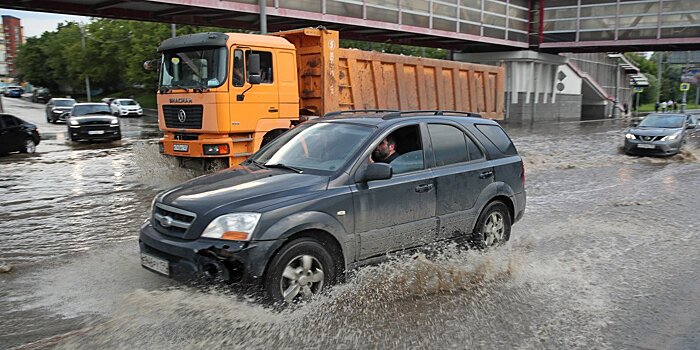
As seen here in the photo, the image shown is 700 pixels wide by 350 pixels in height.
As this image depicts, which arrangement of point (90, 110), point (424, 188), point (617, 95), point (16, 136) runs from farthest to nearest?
point (617, 95)
point (90, 110)
point (16, 136)
point (424, 188)

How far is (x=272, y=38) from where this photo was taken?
11.0 metres

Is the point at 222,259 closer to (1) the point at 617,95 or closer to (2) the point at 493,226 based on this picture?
(2) the point at 493,226

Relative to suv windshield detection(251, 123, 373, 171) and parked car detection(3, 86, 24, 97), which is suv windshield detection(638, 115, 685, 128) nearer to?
suv windshield detection(251, 123, 373, 171)

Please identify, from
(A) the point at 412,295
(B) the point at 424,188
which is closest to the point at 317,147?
(B) the point at 424,188

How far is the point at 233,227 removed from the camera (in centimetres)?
427

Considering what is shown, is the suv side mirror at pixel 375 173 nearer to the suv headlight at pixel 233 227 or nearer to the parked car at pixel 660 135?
the suv headlight at pixel 233 227

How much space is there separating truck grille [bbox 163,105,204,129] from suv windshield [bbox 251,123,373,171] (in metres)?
4.85

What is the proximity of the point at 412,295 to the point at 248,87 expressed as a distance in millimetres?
6355

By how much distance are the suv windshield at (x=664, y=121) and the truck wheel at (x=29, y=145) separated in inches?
804

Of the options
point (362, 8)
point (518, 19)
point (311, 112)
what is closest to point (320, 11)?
point (362, 8)

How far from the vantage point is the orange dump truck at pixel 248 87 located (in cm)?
1017

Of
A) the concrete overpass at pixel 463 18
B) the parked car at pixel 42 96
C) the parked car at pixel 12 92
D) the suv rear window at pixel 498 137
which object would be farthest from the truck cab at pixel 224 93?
the parked car at pixel 12 92

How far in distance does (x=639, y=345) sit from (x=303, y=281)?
260 cm

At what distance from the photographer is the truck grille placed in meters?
10.3
